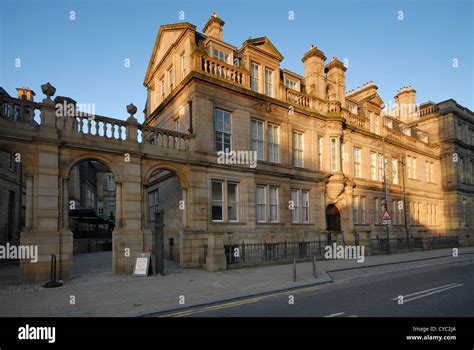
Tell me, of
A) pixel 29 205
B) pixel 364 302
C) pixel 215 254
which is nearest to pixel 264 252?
pixel 215 254

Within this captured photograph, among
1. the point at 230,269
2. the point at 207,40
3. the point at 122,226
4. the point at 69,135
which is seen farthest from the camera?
the point at 207,40

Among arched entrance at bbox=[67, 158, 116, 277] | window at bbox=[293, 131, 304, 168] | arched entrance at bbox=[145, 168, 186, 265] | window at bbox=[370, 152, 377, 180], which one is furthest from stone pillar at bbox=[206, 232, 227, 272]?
window at bbox=[370, 152, 377, 180]

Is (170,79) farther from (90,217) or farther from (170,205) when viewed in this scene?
(90,217)

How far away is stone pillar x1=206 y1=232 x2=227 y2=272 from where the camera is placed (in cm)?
1467

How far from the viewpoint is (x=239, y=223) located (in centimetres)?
1820

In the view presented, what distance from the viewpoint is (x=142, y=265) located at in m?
13.3

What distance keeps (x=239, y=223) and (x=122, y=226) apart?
21.3ft

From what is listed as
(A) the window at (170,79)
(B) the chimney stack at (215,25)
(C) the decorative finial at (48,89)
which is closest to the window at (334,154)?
(B) the chimney stack at (215,25)

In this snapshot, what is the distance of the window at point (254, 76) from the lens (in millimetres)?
20500

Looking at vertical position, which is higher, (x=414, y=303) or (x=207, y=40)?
(x=207, y=40)
